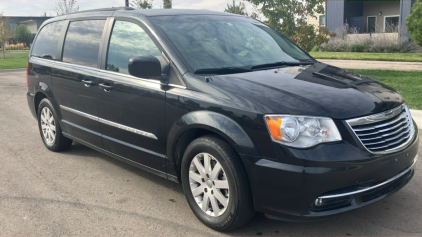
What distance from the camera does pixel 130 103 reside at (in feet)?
13.5

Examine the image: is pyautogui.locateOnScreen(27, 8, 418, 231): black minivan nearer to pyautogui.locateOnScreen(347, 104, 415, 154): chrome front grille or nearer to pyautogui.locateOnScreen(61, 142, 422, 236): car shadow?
pyautogui.locateOnScreen(347, 104, 415, 154): chrome front grille

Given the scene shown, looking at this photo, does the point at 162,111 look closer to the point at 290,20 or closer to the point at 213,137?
the point at 213,137

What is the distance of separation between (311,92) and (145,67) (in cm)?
143

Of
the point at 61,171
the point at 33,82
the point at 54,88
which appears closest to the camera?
the point at 61,171

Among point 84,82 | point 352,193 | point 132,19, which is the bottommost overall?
point 352,193

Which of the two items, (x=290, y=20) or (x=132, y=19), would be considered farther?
(x=290, y=20)

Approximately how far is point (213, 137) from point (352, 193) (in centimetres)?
112

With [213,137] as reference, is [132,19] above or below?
above

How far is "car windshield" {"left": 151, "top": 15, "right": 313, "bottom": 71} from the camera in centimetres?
393

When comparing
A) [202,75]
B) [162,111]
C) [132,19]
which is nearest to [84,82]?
[132,19]

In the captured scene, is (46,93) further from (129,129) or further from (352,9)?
(352,9)

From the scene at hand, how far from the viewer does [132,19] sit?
4.38 meters

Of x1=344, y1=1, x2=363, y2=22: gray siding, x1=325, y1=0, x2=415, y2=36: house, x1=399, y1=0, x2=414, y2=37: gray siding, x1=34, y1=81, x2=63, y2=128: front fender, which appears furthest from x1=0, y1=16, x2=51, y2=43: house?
x1=34, y1=81, x2=63, y2=128: front fender

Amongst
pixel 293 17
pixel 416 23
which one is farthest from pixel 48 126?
pixel 416 23
